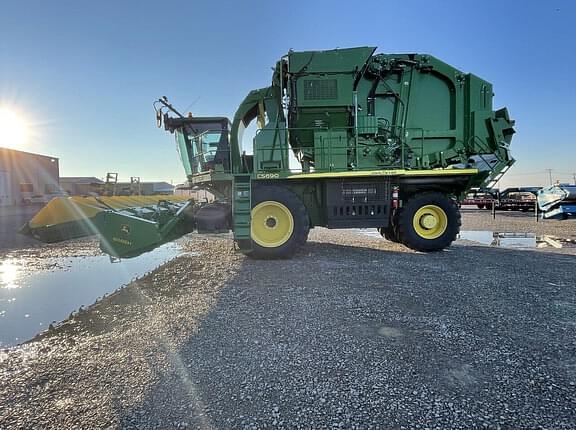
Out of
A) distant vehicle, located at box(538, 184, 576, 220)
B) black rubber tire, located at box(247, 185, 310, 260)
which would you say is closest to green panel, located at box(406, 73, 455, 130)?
black rubber tire, located at box(247, 185, 310, 260)

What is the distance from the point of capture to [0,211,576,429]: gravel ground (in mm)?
2406

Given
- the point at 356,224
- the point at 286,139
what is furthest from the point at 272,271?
A: the point at 286,139

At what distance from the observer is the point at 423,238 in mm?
8328

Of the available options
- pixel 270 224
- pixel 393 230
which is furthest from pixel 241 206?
pixel 393 230

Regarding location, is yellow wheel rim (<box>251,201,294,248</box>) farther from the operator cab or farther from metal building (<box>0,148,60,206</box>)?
metal building (<box>0,148,60,206</box>)

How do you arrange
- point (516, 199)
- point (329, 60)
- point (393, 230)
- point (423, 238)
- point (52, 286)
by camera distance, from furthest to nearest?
point (516, 199) < point (393, 230) < point (423, 238) < point (329, 60) < point (52, 286)

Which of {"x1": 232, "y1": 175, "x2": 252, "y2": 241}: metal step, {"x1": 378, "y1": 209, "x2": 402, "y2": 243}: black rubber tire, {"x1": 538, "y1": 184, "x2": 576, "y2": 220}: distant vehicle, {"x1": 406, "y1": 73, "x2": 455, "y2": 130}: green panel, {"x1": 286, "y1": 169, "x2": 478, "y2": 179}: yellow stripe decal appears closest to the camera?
{"x1": 232, "y1": 175, "x2": 252, "y2": 241}: metal step

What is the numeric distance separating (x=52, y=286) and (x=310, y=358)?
17.5ft

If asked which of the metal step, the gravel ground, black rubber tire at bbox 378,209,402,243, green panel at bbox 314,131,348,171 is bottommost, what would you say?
the gravel ground

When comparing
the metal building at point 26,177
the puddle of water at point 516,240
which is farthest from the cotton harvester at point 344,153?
the metal building at point 26,177

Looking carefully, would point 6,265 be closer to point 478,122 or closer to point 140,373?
point 140,373

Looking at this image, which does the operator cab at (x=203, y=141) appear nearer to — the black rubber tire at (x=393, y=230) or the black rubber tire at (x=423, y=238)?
the black rubber tire at (x=393, y=230)

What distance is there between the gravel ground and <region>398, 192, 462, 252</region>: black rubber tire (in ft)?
7.82

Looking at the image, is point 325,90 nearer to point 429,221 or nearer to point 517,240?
point 429,221
